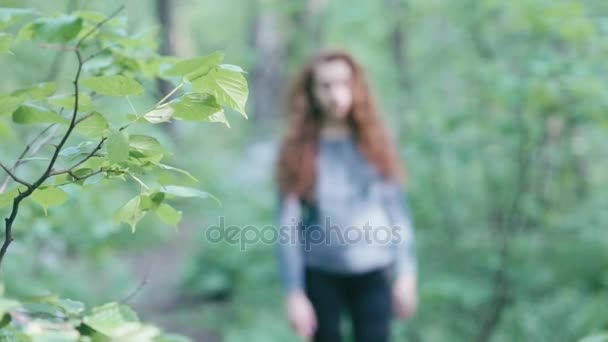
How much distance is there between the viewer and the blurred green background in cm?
271

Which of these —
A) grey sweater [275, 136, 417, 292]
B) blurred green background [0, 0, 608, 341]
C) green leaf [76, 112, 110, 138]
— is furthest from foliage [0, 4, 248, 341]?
grey sweater [275, 136, 417, 292]

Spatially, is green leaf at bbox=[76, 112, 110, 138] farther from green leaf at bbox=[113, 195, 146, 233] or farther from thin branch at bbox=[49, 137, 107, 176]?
green leaf at bbox=[113, 195, 146, 233]

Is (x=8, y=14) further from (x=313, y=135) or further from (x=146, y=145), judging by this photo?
(x=313, y=135)

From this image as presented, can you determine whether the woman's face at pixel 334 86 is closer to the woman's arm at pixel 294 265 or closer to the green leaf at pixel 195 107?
the woman's arm at pixel 294 265

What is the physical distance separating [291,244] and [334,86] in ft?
2.33

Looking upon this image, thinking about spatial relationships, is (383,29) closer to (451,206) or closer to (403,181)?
(451,206)

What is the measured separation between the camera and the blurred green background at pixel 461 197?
271cm

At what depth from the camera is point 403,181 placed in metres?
2.68

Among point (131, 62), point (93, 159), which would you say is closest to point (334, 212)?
point (131, 62)

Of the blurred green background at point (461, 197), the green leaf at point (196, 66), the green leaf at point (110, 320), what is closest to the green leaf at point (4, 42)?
the green leaf at point (196, 66)

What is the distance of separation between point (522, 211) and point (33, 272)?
3073mm

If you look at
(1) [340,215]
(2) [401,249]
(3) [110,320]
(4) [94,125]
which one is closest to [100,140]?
(4) [94,125]

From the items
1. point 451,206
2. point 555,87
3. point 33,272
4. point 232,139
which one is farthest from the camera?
point 232,139

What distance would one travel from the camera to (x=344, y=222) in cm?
240
